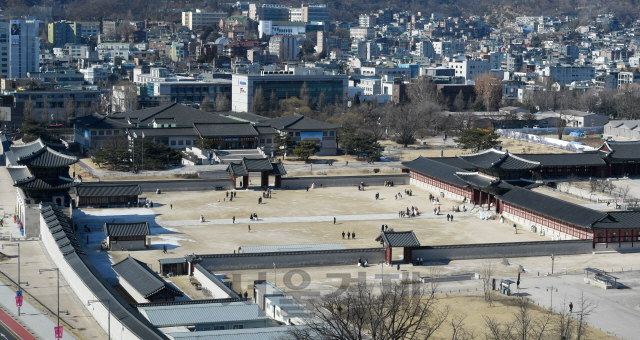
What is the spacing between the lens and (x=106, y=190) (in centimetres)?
6512

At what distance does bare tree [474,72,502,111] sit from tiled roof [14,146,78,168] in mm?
90653

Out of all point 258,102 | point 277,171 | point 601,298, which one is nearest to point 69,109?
point 258,102

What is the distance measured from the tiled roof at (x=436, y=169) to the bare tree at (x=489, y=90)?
63491 millimetres

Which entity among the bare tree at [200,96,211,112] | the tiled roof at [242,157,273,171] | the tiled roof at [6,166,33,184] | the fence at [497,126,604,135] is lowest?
the tiled roof at [242,157,273,171]

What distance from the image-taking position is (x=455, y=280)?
46531 mm

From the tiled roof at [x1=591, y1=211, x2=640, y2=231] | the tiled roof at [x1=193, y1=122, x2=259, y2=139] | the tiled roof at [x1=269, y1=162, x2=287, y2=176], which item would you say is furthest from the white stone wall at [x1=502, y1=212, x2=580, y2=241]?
the tiled roof at [x1=193, y1=122, x2=259, y2=139]

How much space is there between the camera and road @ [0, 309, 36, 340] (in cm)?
3609

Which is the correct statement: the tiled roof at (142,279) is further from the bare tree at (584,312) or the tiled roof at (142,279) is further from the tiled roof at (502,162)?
the tiled roof at (502,162)

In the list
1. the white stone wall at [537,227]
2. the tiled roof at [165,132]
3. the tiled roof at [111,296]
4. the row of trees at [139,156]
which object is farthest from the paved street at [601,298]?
the tiled roof at [165,132]

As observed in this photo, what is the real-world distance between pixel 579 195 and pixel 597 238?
19453mm

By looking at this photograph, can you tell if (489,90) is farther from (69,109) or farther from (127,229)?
(127,229)

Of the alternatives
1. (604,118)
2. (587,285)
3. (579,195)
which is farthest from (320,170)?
(604,118)

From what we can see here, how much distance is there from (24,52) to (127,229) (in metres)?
113

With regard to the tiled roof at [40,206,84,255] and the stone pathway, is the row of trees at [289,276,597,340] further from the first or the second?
the stone pathway
